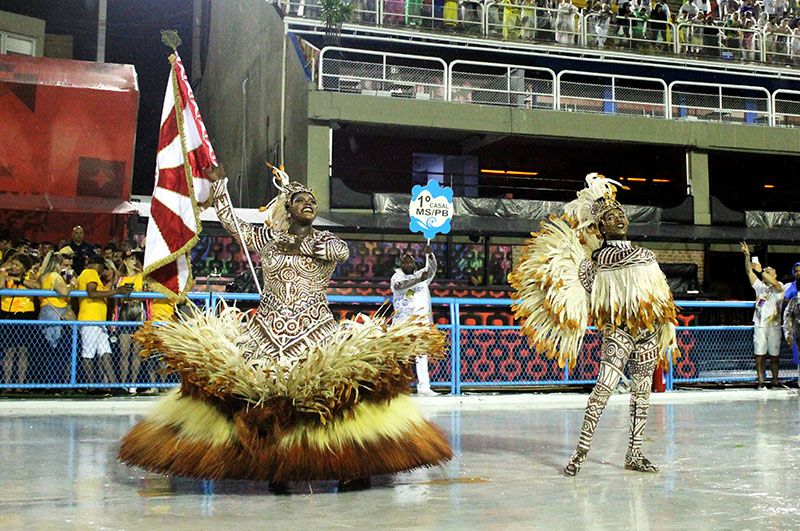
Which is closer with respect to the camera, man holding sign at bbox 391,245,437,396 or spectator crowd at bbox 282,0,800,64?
man holding sign at bbox 391,245,437,396

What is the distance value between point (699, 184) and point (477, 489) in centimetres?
2029

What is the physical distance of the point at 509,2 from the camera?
85.2 ft

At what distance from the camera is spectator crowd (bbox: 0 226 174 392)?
1234 cm

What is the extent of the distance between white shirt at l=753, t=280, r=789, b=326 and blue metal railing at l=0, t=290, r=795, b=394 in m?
0.28

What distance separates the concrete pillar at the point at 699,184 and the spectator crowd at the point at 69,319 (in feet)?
53.8

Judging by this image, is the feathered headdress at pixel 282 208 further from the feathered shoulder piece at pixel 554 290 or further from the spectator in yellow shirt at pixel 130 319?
the spectator in yellow shirt at pixel 130 319

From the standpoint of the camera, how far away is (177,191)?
820 centimetres

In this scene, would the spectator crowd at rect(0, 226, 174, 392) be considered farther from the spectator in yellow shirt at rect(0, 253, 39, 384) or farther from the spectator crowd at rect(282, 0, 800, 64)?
the spectator crowd at rect(282, 0, 800, 64)

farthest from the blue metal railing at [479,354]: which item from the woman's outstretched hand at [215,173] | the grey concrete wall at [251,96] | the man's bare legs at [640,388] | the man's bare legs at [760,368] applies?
the grey concrete wall at [251,96]

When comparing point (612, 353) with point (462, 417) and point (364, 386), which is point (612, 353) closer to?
point (364, 386)

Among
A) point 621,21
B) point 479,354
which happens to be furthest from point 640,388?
point 621,21

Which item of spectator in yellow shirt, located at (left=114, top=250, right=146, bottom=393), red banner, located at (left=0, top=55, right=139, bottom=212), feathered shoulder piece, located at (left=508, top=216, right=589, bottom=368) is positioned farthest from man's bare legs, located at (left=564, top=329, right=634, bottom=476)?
red banner, located at (left=0, top=55, right=139, bottom=212)

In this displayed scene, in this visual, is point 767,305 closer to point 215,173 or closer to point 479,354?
point 479,354

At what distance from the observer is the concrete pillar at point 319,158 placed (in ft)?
72.6
